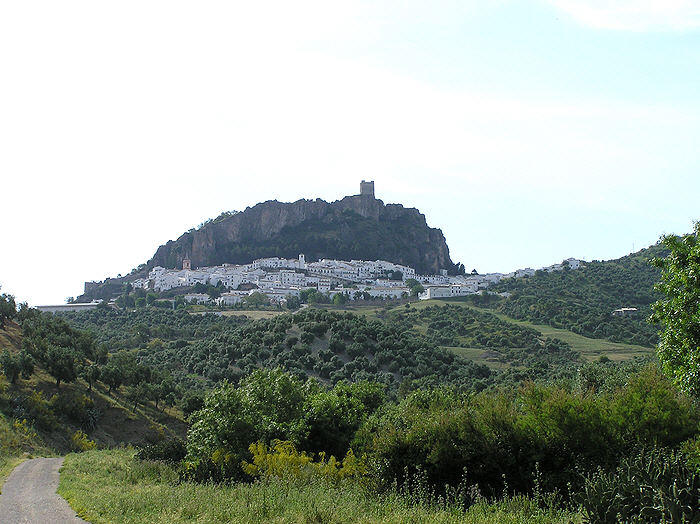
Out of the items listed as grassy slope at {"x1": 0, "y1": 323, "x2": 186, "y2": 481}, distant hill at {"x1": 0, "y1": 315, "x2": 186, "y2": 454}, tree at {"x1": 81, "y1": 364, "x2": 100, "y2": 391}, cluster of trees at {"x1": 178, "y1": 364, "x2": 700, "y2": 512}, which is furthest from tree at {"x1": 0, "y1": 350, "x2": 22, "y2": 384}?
cluster of trees at {"x1": 178, "y1": 364, "x2": 700, "y2": 512}

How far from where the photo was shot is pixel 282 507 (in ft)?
26.4

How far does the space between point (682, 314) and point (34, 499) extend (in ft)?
38.5

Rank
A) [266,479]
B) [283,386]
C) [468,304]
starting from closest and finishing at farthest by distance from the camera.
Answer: [266,479] → [283,386] → [468,304]

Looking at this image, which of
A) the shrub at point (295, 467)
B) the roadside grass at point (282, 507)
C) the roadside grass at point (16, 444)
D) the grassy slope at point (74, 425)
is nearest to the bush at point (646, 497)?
the roadside grass at point (282, 507)

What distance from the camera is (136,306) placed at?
288ft

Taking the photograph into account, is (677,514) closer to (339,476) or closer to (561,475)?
(561,475)

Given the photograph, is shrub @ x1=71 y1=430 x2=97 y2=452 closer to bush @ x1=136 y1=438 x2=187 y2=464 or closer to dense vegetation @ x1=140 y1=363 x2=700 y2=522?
bush @ x1=136 y1=438 x2=187 y2=464

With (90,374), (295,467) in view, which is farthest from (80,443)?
(295,467)

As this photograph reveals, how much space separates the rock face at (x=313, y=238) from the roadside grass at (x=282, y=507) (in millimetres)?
118638

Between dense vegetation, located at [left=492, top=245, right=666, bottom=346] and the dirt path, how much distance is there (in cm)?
4639

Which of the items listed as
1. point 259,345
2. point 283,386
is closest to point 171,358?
point 259,345

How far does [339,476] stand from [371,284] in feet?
319

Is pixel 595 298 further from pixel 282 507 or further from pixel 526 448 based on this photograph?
pixel 282 507

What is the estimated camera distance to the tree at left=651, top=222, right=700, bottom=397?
821cm
